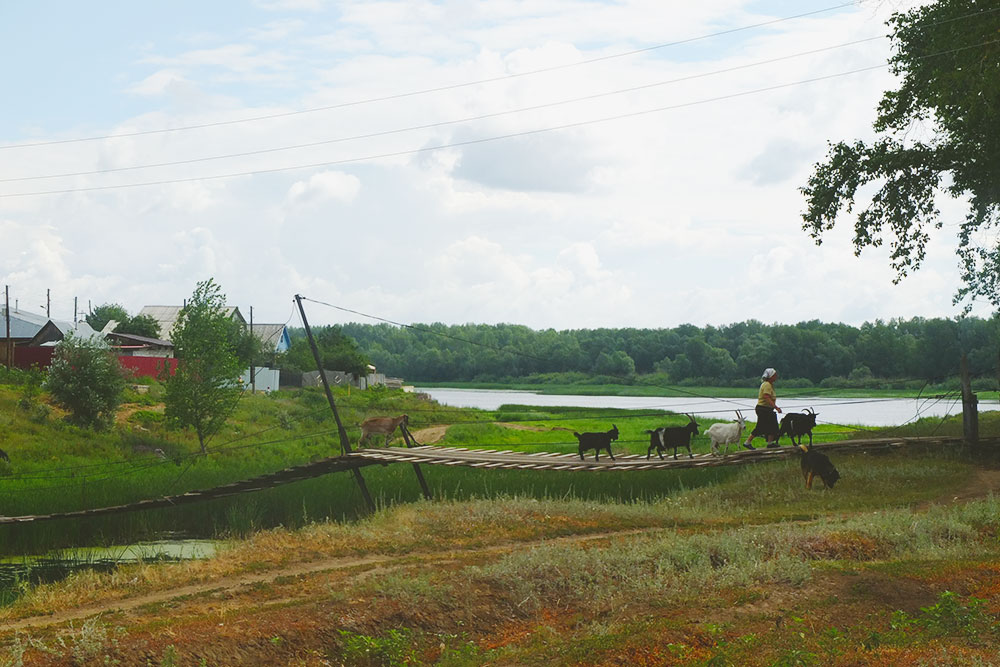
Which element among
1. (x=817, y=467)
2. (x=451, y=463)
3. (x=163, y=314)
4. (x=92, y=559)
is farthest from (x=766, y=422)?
(x=163, y=314)

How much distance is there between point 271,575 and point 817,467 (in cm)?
1024

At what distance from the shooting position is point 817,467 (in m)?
17.0

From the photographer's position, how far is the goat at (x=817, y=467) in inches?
667

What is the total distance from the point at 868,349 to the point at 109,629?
1622 inches

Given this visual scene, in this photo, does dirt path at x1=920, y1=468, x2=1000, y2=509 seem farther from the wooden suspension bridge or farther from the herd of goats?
the herd of goats

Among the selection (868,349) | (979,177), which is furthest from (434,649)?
(868,349)

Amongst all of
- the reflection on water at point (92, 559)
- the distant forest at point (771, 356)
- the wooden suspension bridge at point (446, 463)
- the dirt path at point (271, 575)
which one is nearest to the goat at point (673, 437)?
the wooden suspension bridge at point (446, 463)

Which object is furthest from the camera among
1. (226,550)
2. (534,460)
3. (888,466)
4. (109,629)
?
(888,466)

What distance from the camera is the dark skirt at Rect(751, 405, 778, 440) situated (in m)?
16.0

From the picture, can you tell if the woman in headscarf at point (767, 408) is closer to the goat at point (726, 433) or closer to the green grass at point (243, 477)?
the goat at point (726, 433)

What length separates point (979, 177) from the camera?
22781mm

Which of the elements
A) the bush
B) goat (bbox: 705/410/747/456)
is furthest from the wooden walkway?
the bush

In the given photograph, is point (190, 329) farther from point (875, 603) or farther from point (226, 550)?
point (875, 603)

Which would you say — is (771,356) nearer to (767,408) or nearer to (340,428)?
(767,408)
